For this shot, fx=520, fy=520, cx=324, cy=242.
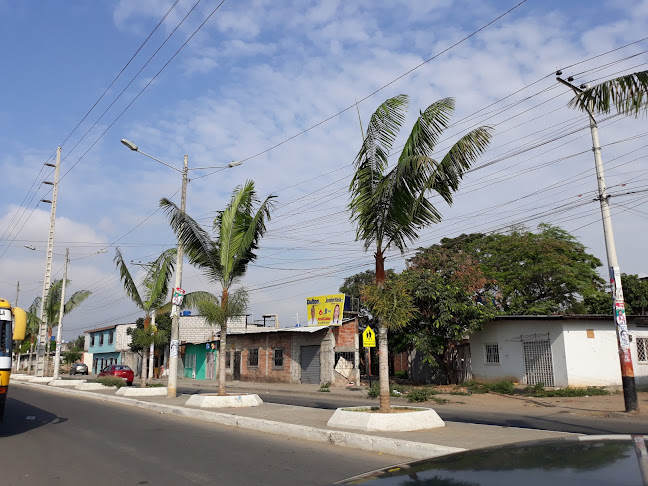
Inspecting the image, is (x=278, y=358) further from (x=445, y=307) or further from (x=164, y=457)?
(x=164, y=457)

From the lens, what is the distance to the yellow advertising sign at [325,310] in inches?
1239

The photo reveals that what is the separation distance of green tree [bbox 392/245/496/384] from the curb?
12543 millimetres

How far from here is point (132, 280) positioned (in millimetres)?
24438

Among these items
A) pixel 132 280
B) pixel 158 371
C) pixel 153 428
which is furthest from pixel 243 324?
pixel 153 428

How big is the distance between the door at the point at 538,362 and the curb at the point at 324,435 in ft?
52.6

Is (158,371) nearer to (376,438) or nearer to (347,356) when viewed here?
(347,356)

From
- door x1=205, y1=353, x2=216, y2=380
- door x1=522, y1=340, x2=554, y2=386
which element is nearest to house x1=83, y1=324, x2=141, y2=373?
door x1=205, y1=353, x2=216, y2=380

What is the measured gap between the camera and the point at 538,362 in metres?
Result: 23.3

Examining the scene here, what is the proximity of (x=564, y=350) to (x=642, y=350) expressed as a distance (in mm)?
4552

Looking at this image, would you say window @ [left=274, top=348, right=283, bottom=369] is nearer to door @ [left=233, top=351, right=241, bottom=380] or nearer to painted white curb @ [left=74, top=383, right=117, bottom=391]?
door @ [left=233, top=351, right=241, bottom=380]

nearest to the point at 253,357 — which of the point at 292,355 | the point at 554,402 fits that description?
the point at 292,355

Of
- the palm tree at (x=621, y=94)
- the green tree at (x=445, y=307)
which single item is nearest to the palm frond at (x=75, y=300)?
the green tree at (x=445, y=307)

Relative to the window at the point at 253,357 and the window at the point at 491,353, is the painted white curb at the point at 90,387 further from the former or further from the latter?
the window at the point at 491,353

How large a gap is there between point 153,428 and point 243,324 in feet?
135
